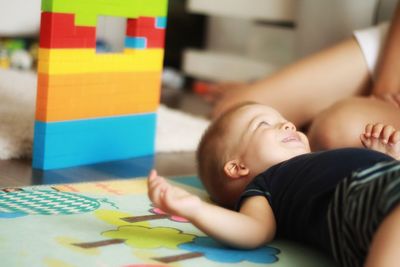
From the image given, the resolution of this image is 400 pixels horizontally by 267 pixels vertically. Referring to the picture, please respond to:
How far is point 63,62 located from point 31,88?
1.99ft

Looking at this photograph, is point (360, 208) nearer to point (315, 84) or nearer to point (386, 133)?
point (386, 133)

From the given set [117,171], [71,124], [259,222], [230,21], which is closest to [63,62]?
[71,124]

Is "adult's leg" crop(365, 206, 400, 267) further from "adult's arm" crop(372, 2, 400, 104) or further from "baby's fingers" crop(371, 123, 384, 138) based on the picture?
"adult's arm" crop(372, 2, 400, 104)

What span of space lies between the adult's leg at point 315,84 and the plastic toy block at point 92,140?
0.71 ft

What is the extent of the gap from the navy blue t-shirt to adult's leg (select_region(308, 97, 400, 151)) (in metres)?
0.36

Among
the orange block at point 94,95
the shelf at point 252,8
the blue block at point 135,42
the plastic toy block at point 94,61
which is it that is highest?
the shelf at point 252,8

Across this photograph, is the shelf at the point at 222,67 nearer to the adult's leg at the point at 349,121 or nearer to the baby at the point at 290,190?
the adult's leg at the point at 349,121

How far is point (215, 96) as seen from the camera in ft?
7.30

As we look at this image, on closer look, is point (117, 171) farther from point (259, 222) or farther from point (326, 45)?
point (326, 45)

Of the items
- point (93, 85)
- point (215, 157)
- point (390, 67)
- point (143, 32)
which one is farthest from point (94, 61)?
point (390, 67)

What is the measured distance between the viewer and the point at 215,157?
106cm

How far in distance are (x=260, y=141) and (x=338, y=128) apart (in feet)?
1.16

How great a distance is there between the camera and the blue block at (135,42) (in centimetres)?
148

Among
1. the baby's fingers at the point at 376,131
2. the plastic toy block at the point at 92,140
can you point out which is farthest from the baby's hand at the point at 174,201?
the plastic toy block at the point at 92,140
